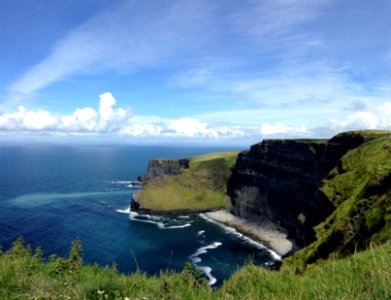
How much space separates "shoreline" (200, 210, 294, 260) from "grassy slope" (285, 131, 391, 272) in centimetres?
3162

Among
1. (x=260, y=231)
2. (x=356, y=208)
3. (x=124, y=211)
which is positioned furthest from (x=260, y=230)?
(x=356, y=208)

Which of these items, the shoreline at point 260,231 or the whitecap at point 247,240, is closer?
the whitecap at point 247,240

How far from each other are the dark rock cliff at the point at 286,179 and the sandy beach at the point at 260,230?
9.98 feet

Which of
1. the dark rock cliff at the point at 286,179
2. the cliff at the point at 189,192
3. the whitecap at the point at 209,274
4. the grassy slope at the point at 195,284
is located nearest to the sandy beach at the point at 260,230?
the dark rock cliff at the point at 286,179

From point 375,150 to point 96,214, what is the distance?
10346 centimetres

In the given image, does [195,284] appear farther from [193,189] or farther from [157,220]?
[193,189]

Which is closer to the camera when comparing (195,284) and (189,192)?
(195,284)

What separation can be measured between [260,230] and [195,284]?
120707 mm

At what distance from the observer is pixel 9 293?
7902mm

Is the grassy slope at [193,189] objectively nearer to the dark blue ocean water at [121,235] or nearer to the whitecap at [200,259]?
the dark blue ocean water at [121,235]

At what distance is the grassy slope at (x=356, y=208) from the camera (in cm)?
3107

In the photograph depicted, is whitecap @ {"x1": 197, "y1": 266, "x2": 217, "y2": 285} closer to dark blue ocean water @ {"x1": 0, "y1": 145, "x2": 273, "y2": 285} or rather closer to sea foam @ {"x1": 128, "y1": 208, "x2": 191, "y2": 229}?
dark blue ocean water @ {"x1": 0, "y1": 145, "x2": 273, "y2": 285}

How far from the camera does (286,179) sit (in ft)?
431

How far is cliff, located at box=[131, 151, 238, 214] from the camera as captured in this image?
145875 millimetres
